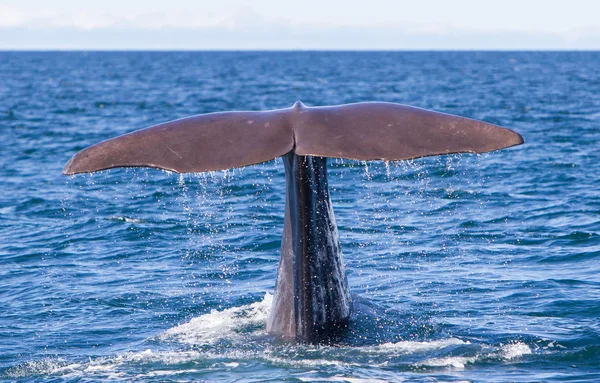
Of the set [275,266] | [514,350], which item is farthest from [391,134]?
[275,266]

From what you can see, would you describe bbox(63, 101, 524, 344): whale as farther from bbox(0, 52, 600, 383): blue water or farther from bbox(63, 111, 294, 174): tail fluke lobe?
bbox(0, 52, 600, 383): blue water

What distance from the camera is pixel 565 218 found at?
616 inches

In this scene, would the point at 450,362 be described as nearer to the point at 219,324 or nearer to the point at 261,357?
the point at 261,357

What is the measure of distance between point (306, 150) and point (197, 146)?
895mm

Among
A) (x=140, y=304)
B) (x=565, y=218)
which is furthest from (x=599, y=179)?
(x=140, y=304)

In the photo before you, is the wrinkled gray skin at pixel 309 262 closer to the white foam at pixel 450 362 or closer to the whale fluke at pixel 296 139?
the whale fluke at pixel 296 139

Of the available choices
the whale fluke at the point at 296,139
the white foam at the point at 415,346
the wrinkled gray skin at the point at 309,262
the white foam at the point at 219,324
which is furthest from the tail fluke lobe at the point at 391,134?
the white foam at the point at 219,324

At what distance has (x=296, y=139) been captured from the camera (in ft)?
23.0

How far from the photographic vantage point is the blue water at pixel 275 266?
8.45 meters

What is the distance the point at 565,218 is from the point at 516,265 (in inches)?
139

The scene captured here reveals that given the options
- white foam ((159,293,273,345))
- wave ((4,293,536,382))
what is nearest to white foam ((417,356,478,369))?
wave ((4,293,536,382))

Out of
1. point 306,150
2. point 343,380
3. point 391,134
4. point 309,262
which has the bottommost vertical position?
point 343,380

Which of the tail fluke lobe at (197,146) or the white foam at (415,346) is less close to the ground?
the tail fluke lobe at (197,146)

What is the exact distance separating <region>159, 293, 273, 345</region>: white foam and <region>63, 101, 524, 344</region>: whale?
135 cm
